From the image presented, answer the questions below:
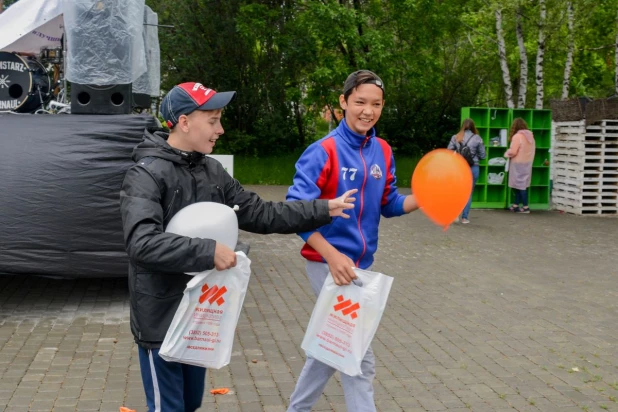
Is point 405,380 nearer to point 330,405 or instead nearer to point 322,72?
point 330,405

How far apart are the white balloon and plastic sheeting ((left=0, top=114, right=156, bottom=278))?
180 inches

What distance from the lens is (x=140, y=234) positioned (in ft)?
10.1

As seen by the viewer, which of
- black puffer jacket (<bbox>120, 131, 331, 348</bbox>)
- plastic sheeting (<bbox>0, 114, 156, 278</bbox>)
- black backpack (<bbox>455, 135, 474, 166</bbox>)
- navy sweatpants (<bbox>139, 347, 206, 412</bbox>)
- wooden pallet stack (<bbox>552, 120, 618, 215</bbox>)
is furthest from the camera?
wooden pallet stack (<bbox>552, 120, 618, 215</bbox>)

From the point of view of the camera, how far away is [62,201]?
297 inches

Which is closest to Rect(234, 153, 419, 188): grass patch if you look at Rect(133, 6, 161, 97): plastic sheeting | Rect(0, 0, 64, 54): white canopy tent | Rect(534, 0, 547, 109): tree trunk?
Rect(534, 0, 547, 109): tree trunk

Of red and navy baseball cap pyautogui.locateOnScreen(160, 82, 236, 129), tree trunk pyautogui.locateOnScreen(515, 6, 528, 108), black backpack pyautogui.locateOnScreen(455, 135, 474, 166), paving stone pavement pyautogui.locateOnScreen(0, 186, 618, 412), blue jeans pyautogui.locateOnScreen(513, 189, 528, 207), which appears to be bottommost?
paving stone pavement pyautogui.locateOnScreen(0, 186, 618, 412)

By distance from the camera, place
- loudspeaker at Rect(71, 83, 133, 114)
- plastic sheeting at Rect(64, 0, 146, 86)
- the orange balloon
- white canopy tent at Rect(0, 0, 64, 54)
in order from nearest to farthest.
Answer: the orange balloon < loudspeaker at Rect(71, 83, 133, 114) < plastic sheeting at Rect(64, 0, 146, 86) < white canopy tent at Rect(0, 0, 64, 54)

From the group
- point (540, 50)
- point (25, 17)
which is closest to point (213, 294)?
point (25, 17)

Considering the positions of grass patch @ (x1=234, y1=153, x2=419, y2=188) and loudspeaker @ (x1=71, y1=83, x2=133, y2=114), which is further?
grass patch @ (x1=234, y1=153, x2=419, y2=188)

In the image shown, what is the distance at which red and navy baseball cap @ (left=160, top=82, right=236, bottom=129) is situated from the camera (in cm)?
338

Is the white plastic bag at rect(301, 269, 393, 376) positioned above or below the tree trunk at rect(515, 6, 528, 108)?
below

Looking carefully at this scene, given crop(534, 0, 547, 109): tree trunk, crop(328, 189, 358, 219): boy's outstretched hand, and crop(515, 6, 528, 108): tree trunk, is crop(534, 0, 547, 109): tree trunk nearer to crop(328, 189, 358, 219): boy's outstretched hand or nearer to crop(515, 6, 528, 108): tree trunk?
crop(515, 6, 528, 108): tree trunk

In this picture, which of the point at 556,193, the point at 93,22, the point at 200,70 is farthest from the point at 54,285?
the point at 200,70

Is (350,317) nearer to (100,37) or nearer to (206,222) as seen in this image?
(206,222)
